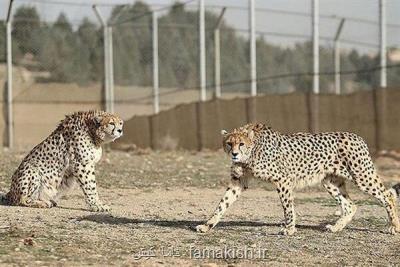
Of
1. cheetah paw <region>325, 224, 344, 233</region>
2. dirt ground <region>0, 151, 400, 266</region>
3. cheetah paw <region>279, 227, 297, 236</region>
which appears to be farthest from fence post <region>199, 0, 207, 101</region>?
cheetah paw <region>279, 227, 297, 236</region>

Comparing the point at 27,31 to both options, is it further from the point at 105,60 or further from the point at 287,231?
the point at 287,231

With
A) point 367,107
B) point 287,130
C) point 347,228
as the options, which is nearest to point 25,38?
point 287,130

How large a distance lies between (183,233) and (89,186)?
1685 millimetres

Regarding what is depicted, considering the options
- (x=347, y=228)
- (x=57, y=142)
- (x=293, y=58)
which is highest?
(x=293, y=58)

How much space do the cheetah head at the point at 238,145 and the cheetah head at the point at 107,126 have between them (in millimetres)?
1508

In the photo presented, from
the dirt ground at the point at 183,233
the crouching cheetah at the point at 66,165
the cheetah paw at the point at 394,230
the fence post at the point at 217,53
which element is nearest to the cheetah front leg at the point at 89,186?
the crouching cheetah at the point at 66,165

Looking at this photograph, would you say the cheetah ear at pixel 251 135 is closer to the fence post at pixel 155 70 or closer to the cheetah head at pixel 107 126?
the cheetah head at pixel 107 126

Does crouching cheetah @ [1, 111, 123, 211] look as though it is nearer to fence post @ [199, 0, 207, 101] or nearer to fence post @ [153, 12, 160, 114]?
fence post @ [199, 0, 207, 101]

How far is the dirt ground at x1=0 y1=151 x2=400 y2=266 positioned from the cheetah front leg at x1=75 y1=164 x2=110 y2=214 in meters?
0.12

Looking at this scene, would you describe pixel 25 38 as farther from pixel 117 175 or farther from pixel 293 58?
pixel 117 175

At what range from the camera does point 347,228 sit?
804cm

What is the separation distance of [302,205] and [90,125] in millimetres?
2384

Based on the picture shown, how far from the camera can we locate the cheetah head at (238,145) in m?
7.37

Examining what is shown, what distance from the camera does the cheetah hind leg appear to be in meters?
7.98
